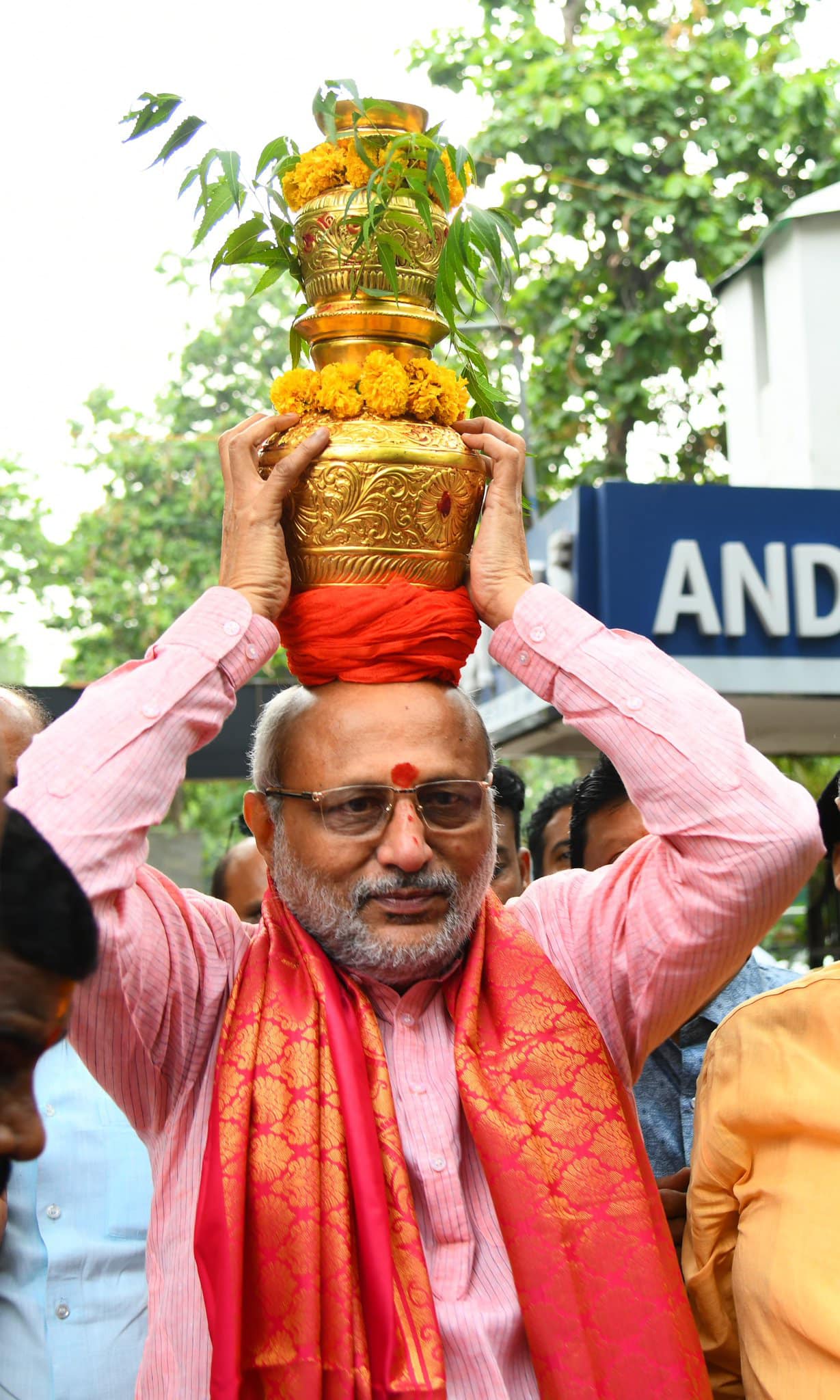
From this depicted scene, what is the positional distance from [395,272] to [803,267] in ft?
28.6

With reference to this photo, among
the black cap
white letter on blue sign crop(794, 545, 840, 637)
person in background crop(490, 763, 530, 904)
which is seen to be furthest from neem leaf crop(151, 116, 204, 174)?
white letter on blue sign crop(794, 545, 840, 637)

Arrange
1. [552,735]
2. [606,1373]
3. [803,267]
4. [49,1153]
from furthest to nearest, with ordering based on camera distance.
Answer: [803,267]
[552,735]
[49,1153]
[606,1373]

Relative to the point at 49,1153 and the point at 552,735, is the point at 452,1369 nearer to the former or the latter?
the point at 49,1153

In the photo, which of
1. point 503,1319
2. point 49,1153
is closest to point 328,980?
point 503,1319

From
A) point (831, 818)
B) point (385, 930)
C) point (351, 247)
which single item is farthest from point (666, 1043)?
point (351, 247)

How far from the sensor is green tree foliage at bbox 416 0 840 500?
1145 cm

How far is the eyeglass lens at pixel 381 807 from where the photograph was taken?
2.46 meters

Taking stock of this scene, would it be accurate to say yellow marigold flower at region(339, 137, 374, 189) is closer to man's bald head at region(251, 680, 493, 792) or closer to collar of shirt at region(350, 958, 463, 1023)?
man's bald head at region(251, 680, 493, 792)

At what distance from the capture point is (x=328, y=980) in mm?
2461

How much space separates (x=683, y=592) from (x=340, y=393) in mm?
5362

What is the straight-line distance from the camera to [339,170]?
2.58m

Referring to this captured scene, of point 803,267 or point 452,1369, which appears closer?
point 452,1369

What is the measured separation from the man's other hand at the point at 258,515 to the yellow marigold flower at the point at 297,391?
0.13ft

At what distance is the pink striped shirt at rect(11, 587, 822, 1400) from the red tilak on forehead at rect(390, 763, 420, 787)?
0.92ft
